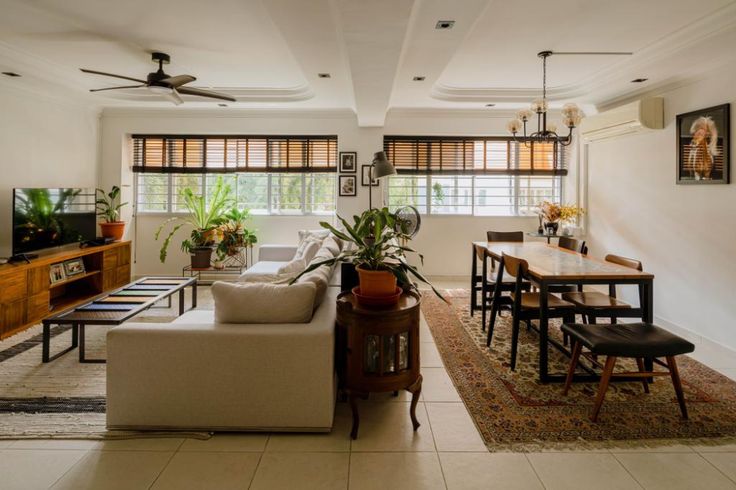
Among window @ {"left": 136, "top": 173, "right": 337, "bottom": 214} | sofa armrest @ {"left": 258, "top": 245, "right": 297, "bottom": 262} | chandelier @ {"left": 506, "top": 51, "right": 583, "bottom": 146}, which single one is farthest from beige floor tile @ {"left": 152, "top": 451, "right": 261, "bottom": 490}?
window @ {"left": 136, "top": 173, "right": 337, "bottom": 214}

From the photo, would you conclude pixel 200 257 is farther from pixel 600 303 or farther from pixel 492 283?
pixel 600 303

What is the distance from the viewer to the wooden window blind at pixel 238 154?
243 inches

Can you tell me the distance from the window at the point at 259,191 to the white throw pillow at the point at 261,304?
409 centimetres

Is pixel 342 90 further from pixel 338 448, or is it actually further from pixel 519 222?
pixel 338 448

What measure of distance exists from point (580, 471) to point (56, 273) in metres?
5.13

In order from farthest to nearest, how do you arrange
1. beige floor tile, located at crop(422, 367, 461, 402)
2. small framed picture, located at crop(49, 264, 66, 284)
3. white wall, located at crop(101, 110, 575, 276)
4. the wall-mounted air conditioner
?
white wall, located at crop(101, 110, 575, 276)
small framed picture, located at crop(49, 264, 66, 284)
the wall-mounted air conditioner
beige floor tile, located at crop(422, 367, 461, 402)

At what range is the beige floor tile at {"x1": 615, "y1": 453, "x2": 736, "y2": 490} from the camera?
1823 mm

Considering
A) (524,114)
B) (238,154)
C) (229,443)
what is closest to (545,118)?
(524,114)

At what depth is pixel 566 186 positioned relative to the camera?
6113 mm

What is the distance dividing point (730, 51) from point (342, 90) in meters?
3.59

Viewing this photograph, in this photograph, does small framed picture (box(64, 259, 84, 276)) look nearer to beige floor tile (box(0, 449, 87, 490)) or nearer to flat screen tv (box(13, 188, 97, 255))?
flat screen tv (box(13, 188, 97, 255))

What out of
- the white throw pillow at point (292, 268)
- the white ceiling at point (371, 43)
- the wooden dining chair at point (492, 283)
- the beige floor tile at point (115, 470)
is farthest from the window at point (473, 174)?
the beige floor tile at point (115, 470)

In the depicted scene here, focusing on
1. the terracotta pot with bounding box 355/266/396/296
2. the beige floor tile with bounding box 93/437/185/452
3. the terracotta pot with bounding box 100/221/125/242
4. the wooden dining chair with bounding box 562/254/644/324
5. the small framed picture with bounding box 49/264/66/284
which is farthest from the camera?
the terracotta pot with bounding box 100/221/125/242

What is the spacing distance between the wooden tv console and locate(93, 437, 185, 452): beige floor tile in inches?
96.0
